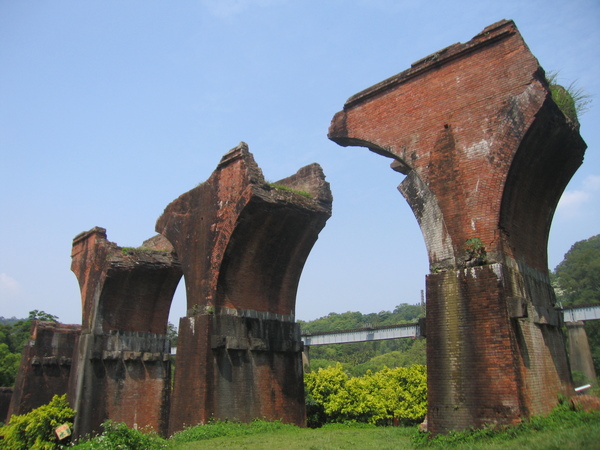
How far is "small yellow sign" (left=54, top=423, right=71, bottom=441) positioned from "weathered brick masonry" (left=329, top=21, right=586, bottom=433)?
10749 mm

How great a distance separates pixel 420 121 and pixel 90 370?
1117 cm

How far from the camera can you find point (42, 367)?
746 inches

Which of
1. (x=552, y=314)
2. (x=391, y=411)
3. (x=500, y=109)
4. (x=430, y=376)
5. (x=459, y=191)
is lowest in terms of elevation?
(x=391, y=411)

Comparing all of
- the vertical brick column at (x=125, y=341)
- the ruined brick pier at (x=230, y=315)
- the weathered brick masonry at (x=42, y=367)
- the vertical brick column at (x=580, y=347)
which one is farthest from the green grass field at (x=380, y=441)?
the vertical brick column at (x=580, y=347)

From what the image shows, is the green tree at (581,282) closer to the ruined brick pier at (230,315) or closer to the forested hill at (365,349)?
the forested hill at (365,349)

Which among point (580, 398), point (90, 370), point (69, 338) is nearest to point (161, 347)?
point (90, 370)

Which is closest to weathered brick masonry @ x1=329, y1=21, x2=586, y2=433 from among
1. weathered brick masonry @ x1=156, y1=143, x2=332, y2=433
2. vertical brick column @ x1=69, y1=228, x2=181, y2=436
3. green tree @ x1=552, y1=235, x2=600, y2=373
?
weathered brick masonry @ x1=156, y1=143, x2=332, y2=433

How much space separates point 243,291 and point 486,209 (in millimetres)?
5937

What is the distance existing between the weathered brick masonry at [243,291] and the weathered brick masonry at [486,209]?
3479mm

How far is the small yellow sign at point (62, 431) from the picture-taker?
44.0 feet

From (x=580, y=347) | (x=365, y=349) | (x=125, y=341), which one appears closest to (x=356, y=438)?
(x=125, y=341)

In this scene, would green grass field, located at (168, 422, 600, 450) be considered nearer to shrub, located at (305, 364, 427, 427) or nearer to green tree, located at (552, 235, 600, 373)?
shrub, located at (305, 364, 427, 427)

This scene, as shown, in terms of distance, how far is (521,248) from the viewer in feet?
24.9

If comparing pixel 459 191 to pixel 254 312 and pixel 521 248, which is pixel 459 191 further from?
pixel 254 312
